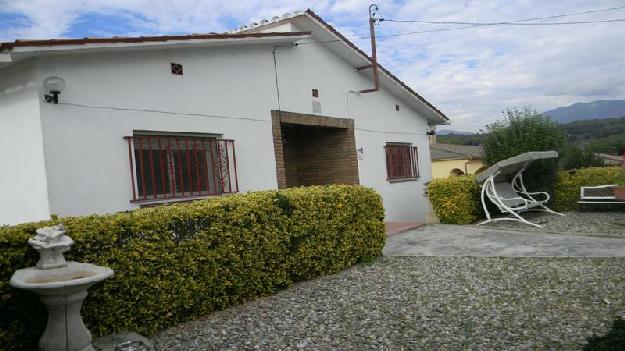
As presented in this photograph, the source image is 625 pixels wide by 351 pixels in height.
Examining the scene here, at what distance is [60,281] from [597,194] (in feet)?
39.2

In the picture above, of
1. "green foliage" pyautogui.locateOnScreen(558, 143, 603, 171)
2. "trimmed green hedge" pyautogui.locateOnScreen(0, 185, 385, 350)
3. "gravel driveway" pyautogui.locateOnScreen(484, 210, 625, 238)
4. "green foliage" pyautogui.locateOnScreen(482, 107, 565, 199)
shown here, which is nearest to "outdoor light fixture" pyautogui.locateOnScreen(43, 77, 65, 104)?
"trimmed green hedge" pyautogui.locateOnScreen(0, 185, 385, 350)

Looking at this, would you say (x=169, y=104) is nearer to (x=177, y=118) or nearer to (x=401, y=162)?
(x=177, y=118)

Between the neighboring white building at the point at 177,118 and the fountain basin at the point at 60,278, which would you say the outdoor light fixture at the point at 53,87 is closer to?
the neighboring white building at the point at 177,118

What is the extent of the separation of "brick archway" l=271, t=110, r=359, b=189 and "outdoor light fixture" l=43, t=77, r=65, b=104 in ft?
18.8

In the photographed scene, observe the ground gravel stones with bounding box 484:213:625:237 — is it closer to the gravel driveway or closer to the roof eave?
the gravel driveway

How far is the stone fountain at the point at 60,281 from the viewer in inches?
118

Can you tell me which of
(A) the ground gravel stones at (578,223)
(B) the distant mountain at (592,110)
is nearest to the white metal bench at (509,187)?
(A) the ground gravel stones at (578,223)

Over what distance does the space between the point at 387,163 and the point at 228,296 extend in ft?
28.2

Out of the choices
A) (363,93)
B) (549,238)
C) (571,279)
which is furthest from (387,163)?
(571,279)

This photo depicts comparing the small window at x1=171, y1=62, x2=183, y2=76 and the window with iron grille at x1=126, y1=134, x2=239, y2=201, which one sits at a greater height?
the small window at x1=171, y1=62, x2=183, y2=76

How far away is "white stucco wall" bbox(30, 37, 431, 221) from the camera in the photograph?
552cm

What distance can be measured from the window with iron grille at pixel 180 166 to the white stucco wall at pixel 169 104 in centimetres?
17

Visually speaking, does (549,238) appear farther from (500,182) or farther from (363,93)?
(363,93)

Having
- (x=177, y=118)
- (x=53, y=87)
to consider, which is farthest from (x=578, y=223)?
(x=53, y=87)
